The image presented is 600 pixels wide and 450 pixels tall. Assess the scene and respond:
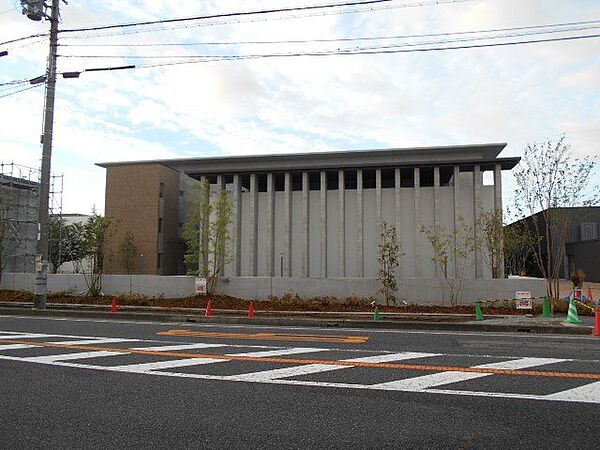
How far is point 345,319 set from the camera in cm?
1596

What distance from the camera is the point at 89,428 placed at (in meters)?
5.06

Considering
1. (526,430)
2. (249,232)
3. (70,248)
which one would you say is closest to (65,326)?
(526,430)

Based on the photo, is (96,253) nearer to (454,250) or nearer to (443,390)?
(454,250)

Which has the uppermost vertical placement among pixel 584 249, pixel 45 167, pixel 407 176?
pixel 407 176

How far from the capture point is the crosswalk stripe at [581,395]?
5.98 m

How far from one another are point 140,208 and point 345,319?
31.0m

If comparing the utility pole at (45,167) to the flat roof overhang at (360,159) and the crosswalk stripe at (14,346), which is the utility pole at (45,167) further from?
the flat roof overhang at (360,159)

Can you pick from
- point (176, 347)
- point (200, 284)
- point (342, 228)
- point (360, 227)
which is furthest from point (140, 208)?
point (176, 347)

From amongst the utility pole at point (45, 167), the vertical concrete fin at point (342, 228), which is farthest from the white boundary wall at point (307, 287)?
the vertical concrete fin at point (342, 228)

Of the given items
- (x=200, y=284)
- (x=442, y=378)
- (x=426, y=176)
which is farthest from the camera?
(x=426, y=176)

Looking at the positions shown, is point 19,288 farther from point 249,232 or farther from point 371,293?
point 371,293

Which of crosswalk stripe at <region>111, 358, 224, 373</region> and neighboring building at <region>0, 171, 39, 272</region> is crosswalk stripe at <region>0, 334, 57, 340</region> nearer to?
crosswalk stripe at <region>111, 358, 224, 373</region>

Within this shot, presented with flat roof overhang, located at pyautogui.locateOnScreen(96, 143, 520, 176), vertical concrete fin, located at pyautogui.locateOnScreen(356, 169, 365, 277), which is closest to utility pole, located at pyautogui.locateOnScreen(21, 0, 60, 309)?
flat roof overhang, located at pyautogui.locateOnScreen(96, 143, 520, 176)

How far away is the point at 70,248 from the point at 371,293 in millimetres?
40247
